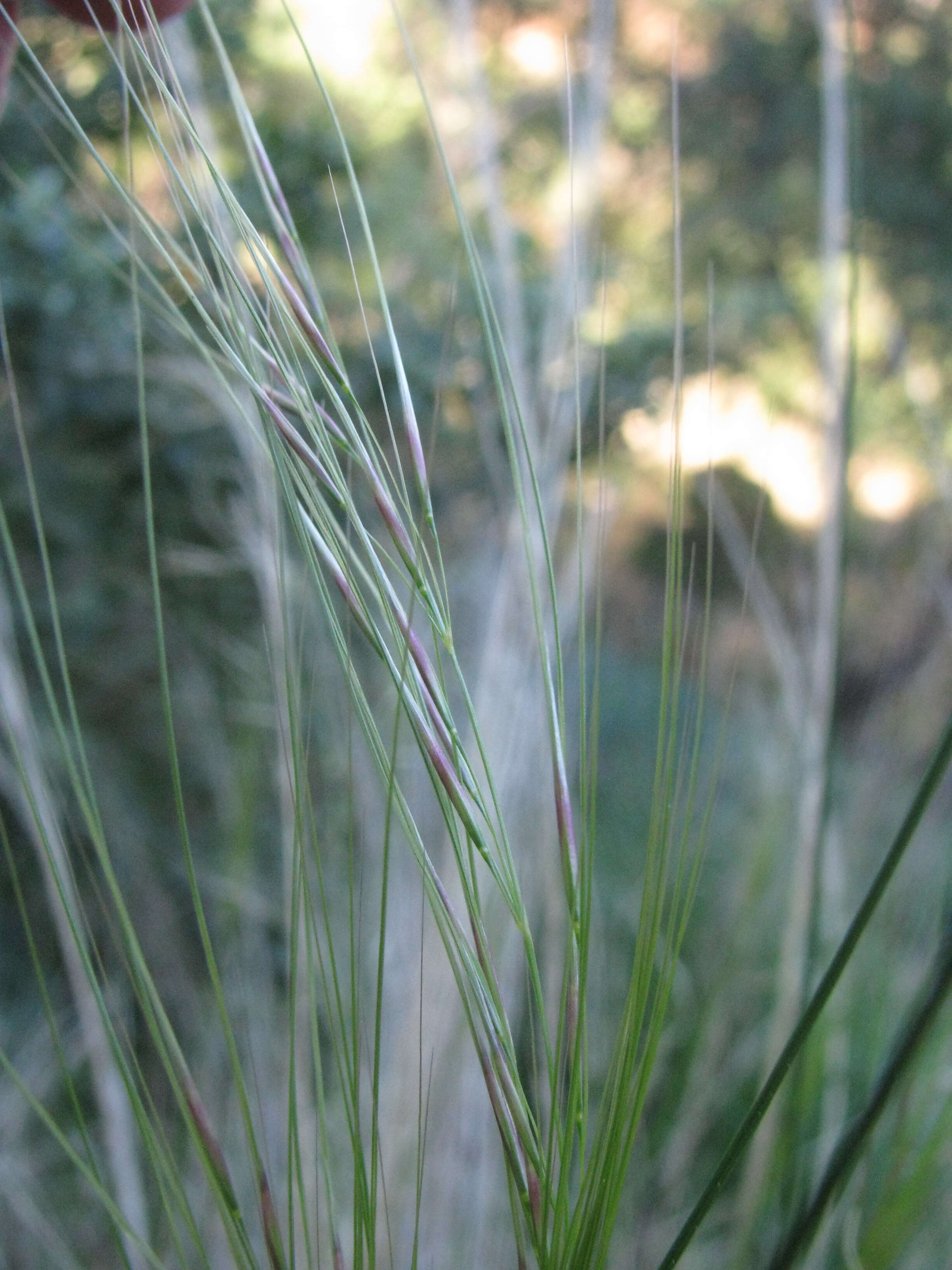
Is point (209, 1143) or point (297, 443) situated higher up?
point (297, 443)

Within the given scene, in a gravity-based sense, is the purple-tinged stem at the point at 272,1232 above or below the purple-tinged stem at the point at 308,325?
below

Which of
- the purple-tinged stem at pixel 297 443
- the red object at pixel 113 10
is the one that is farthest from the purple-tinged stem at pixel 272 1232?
the red object at pixel 113 10

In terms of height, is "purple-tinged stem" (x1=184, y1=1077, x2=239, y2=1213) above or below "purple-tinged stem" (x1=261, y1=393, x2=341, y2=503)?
below

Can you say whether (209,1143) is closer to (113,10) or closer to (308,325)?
(308,325)

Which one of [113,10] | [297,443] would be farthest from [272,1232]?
[113,10]

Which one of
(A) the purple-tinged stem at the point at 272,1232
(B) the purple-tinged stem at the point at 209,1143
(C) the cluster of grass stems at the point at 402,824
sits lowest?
(A) the purple-tinged stem at the point at 272,1232

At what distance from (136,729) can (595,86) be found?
0.81 meters

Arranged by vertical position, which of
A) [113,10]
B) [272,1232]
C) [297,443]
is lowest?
[272,1232]

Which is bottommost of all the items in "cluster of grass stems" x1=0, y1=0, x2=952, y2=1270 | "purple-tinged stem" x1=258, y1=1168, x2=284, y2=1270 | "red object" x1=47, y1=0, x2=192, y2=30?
"purple-tinged stem" x1=258, y1=1168, x2=284, y2=1270

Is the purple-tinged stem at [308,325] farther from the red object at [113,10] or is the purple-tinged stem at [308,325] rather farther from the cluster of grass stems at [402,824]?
the red object at [113,10]

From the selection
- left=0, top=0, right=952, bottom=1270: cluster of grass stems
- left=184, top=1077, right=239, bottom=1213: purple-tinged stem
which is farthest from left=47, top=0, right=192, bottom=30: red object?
left=184, top=1077, right=239, bottom=1213: purple-tinged stem

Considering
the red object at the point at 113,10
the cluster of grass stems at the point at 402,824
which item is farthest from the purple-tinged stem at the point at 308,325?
the red object at the point at 113,10

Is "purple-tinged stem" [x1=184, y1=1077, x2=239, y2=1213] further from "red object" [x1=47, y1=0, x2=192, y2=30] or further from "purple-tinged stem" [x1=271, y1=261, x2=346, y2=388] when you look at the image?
"red object" [x1=47, y1=0, x2=192, y2=30]

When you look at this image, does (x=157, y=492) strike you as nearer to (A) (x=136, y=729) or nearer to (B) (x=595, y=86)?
(A) (x=136, y=729)
